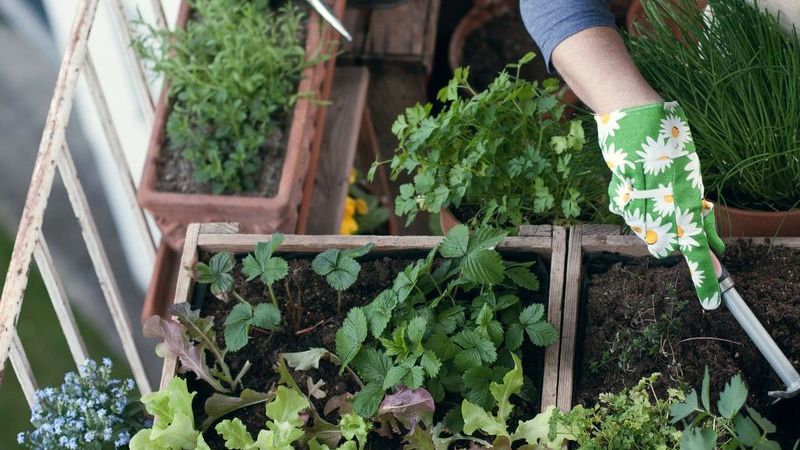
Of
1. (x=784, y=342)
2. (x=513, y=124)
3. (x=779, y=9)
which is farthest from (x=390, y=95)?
(x=784, y=342)

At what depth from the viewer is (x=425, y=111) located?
148 cm

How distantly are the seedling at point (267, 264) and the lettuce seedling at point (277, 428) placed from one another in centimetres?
17

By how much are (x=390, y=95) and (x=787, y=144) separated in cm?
131

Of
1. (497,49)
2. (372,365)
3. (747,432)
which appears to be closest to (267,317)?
(372,365)

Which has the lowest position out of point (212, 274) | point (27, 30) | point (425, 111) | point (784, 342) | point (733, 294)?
point (784, 342)

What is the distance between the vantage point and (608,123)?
1.16 m

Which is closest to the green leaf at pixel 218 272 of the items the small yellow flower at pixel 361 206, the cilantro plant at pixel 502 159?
the cilantro plant at pixel 502 159

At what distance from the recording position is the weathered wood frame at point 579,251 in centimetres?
132

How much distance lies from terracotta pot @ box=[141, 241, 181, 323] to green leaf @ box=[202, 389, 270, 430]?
0.81 meters

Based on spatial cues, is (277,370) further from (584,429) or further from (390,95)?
(390,95)

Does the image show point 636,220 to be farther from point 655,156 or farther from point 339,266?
point 339,266

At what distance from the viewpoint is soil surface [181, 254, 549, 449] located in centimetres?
137

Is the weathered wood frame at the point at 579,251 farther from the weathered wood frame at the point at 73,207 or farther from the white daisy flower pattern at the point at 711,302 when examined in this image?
the weathered wood frame at the point at 73,207

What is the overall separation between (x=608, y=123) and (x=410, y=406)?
0.41m
